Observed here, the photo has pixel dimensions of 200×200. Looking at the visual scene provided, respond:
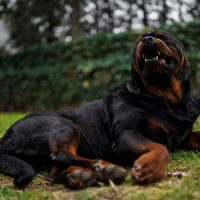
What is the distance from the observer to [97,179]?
324cm

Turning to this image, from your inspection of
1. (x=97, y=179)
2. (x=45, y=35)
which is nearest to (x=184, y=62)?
(x=97, y=179)

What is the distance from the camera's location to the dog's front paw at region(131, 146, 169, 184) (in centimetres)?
320

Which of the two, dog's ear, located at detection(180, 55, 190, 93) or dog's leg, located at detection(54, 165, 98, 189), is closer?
dog's leg, located at detection(54, 165, 98, 189)

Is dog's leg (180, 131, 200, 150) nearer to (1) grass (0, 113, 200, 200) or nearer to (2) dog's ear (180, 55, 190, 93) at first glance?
(2) dog's ear (180, 55, 190, 93)

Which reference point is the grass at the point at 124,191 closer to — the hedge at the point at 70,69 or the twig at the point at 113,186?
the twig at the point at 113,186

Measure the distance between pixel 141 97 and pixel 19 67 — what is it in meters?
11.4

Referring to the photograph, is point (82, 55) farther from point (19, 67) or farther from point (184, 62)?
point (184, 62)

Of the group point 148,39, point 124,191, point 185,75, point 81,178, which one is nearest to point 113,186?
point 124,191

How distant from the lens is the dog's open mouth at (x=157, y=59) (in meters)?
4.12

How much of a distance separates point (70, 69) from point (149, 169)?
1021 centimetres

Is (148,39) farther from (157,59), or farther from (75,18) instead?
(75,18)

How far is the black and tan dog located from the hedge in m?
6.12

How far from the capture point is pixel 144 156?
3.32m

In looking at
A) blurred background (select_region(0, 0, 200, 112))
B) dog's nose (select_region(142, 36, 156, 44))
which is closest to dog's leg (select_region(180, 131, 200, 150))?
dog's nose (select_region(142, 36, 156, 44))
